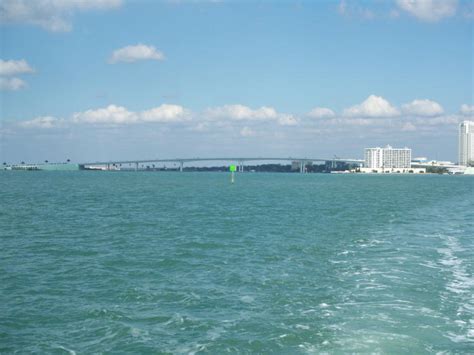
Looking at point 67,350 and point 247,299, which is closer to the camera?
point 67,350

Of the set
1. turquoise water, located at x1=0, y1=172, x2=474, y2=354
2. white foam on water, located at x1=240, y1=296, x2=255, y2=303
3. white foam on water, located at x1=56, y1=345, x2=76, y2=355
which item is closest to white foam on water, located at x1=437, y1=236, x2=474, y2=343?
turquoise water, located at x1=0, y1=172, x2=474, y2=354

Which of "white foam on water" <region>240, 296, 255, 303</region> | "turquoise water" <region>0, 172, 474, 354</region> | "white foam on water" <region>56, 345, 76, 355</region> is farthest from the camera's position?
"white foam on water" <region>240, 296, 255, 303</region>

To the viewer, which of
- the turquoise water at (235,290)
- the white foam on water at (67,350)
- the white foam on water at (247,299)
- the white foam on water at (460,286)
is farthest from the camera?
the white foam on water at (247,299)

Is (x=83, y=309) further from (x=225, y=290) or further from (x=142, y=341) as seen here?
(x=225, y=290)

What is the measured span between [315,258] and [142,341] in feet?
35.5

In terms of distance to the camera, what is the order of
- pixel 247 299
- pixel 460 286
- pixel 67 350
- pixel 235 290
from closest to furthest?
pixel 67 350 → pixel 247 299 → pixel 235 290 → pixel 460 286

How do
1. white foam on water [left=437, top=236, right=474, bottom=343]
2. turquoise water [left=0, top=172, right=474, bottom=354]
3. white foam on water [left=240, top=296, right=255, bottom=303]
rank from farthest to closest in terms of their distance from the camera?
white foam on water [left=240, top=296, right=255, bottom=303] < white foam on water [left=437, top=236, right=474, bottom=343] < turquoise water [left=0, top=172, right=474, bottom=354]

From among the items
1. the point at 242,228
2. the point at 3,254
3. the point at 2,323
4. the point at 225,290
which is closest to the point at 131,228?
the point at 242,228

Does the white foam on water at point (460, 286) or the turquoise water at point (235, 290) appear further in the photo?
the white foam on water at point (460, 286)

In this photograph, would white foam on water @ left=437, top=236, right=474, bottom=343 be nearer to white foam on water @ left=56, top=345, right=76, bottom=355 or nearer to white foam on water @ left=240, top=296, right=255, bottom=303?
white foam on water @ left=240, top=296, right=255, bottom=303

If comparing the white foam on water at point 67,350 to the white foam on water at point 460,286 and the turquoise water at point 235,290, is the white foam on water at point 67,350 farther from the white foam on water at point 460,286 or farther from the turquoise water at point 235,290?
the white foam on water at point 460,286

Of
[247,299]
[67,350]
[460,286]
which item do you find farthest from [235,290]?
[460,286]

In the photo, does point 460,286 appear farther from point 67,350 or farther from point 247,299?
point 67,350

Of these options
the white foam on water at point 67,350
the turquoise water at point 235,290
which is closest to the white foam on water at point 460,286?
the turquoise water at point 235,290
